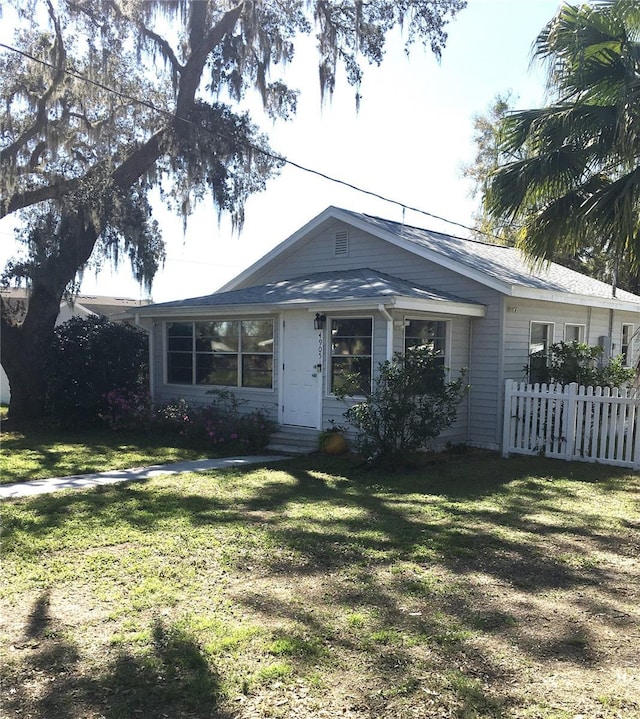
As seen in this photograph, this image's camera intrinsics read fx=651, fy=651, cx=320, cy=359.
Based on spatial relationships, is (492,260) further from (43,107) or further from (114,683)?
(114,683)

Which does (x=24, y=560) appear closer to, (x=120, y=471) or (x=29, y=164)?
(x=120, y=471)

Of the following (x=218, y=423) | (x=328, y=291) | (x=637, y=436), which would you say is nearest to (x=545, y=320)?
(x=637, y=436)

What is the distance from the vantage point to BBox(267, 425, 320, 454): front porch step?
11.7 metres

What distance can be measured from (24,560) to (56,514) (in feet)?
5.22

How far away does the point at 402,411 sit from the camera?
989 centimetres

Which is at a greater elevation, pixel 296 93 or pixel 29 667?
pixel 296 93

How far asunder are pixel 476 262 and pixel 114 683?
11.6 meters

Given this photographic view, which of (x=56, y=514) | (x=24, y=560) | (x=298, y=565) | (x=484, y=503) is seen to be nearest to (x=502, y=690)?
(x=298, y=565)

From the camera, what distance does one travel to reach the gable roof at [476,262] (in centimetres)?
1223

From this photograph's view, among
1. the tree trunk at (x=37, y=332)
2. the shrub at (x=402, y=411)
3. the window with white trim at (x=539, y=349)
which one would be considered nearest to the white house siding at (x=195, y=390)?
the tree trunk at (x=37, y=332)

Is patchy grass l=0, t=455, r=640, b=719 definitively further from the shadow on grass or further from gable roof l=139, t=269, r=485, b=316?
→ gable roof l=139, t=269, r=485, b=316

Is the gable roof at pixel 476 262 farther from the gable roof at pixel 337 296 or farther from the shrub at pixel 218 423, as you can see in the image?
the shrub at pixel 218 423

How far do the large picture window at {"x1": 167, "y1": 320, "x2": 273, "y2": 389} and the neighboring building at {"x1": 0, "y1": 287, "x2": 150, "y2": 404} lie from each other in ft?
5.26

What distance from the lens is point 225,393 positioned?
13.4 meters
